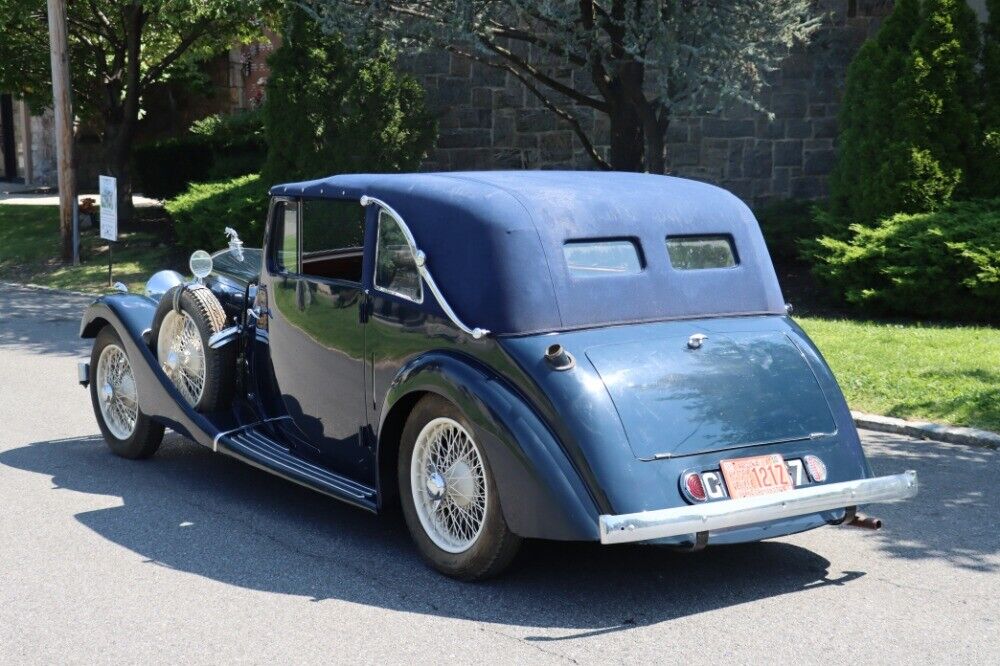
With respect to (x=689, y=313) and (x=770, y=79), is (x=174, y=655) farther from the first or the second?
(x=770, y=79)

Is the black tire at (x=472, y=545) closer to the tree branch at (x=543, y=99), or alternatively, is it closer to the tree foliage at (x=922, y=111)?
the tree foliage at (x=922, y=111)

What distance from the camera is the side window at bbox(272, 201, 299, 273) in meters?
6.90

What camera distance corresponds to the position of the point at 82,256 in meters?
19.8

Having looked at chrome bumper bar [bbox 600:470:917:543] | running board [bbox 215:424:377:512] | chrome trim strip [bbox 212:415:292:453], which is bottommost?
running board [bbox 215:424:377:512]

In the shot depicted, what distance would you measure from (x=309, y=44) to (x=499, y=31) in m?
3.96

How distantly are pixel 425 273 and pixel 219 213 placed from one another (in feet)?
41.8

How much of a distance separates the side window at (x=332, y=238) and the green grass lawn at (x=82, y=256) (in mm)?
10527

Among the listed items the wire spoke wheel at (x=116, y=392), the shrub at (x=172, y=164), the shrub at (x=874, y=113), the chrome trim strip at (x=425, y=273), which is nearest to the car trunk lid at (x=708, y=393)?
the chrome trim strip at (x=425, y=273)

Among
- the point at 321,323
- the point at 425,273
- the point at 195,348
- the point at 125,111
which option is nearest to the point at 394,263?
the point at 425,273

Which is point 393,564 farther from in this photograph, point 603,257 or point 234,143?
point 234,143

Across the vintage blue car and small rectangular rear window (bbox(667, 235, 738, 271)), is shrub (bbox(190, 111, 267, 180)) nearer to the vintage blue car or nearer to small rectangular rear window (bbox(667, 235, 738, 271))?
the vintage blue car

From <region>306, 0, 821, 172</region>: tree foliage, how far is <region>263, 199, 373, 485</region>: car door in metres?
6.69

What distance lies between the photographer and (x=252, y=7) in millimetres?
16719

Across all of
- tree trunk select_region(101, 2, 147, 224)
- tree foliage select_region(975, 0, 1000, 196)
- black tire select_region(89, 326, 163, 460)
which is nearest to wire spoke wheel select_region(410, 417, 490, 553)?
black tire select_region(89, 326, 163, 460)
